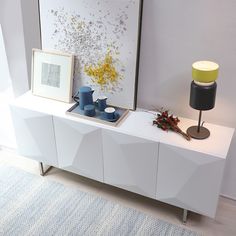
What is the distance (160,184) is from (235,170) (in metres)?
0.52

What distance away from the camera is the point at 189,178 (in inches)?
80.7

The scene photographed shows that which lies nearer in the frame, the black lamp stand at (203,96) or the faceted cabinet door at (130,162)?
the black lamp stand at (203,96)

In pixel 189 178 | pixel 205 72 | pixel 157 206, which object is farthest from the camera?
pixel 157 206

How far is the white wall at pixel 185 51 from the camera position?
1929 mm

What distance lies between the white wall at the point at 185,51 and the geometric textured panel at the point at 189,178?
34 centimetres

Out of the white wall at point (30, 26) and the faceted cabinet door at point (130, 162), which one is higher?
the white wall at point (30, 26)

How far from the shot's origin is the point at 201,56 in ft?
6.70

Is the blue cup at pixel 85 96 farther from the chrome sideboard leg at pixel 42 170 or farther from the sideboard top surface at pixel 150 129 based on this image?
the chrome sideboard leg at pixel 42 170

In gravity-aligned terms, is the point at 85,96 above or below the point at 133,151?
above

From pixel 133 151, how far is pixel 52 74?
32.2 inches

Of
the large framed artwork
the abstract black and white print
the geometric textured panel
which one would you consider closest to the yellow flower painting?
the large framed artwork

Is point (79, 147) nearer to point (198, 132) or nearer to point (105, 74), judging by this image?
point (105, 74)

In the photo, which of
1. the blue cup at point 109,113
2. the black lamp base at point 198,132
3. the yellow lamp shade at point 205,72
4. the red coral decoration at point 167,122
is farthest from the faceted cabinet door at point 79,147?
the yellow lamp shade at point 205,72

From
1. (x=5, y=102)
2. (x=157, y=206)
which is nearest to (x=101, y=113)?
(x=157, y=206)
